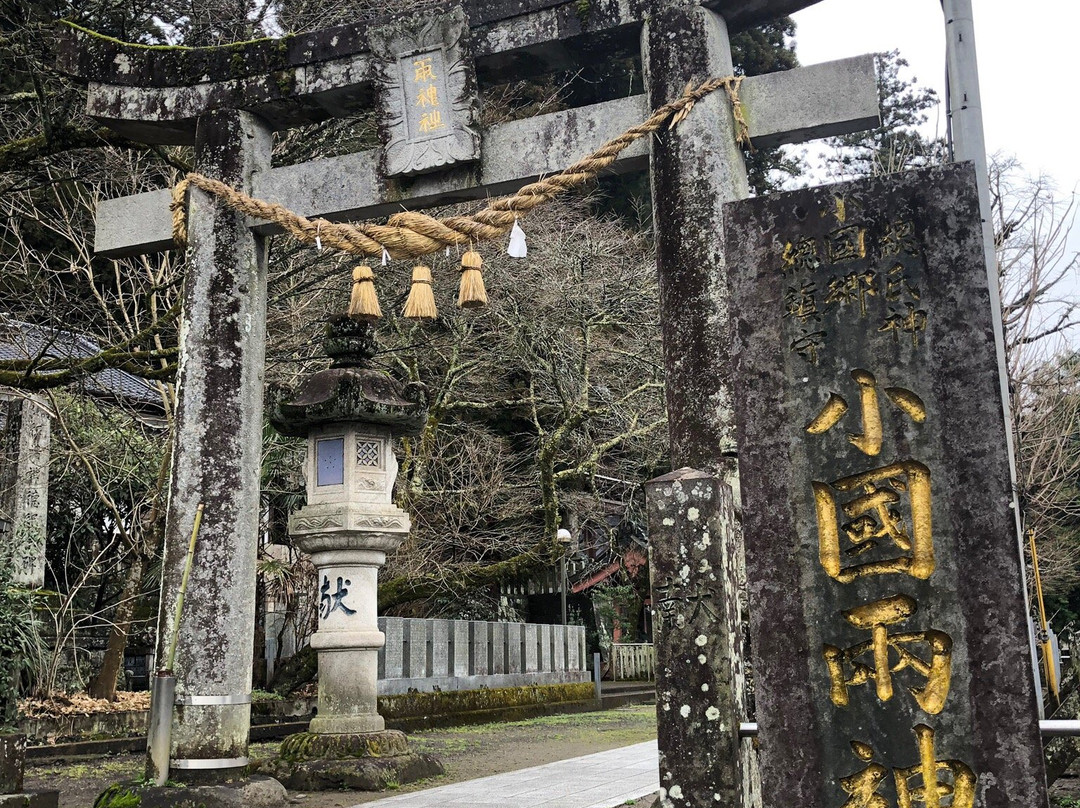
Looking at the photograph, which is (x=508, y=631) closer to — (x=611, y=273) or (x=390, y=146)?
(x=611, y=273)

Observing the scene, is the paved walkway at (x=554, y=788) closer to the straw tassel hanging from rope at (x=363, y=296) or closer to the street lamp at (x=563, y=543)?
the straw tassel hanging from rope at (x=363, y=296)

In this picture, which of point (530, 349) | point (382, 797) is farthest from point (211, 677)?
point (530, 349)

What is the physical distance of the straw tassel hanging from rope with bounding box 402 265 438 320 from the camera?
710cm

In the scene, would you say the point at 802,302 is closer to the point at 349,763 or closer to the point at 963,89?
the point at 963,89

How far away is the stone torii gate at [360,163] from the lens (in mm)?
6355

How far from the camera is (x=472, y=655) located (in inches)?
610

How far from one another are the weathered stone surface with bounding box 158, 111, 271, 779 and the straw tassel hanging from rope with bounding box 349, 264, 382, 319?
2.74 feet

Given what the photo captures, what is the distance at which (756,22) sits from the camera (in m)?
6.91

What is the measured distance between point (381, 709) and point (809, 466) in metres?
10.1

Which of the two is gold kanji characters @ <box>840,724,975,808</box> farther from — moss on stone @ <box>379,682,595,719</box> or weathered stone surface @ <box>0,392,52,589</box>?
weathered stone surface @ <box>0,392,52,589</box>

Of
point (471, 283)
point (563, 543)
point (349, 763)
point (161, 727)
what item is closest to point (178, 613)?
point (161, 727)

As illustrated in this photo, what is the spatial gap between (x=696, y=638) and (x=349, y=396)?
4943 millimetres

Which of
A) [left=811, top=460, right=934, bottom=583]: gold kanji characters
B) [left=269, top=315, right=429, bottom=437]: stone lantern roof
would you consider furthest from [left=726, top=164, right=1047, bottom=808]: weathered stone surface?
[left=269, top=315, right=429, bottom=437]: stone lantern roof

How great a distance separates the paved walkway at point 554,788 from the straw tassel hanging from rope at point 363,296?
355 centimetres
